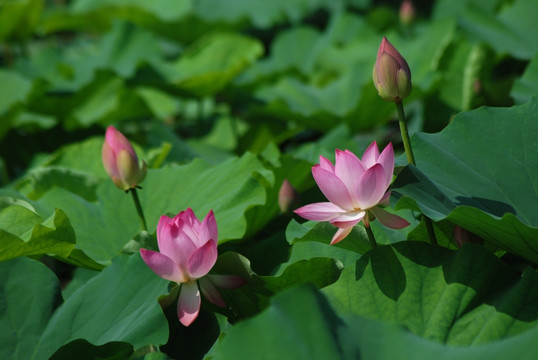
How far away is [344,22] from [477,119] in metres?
2.26

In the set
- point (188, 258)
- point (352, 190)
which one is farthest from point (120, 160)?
point (352, 190)

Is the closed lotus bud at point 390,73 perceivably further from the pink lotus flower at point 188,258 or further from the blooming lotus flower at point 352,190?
the pink lotus flower at point 188,258

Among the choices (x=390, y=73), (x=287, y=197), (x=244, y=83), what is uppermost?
(x=390, y=73)

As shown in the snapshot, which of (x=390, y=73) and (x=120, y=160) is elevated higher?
(x=390, y=73)

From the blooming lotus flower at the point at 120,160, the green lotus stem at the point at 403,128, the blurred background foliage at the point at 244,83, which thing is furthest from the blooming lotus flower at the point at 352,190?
the blurred background foliage at the point at 244,83

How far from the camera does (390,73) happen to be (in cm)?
96

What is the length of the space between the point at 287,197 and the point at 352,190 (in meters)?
0.46

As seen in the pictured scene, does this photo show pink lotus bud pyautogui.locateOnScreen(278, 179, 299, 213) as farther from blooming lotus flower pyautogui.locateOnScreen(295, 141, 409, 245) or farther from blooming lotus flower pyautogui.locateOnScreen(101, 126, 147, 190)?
blooming lotus flower pyautogui.locateOnScreen(295, 141, 409, 245)

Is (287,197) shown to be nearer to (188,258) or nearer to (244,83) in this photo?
(188,258)

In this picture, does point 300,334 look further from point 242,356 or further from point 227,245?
point 227,245

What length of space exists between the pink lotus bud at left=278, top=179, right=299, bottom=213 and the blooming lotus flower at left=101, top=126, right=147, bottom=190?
0.30 m

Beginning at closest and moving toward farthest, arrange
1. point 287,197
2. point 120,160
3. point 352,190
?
point 352,190, point 120,160, point 287,197

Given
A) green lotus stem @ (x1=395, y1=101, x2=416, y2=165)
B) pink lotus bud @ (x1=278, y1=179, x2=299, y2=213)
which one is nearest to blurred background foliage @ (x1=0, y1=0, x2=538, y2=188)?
pink lotus bud @ (x1=278, y1=179, x2=299, y2=213)

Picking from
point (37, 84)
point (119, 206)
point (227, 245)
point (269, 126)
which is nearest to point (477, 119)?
point (227, 245)
